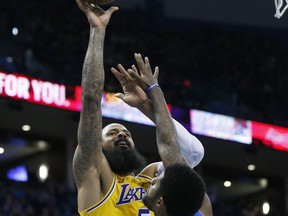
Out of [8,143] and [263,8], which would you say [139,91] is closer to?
[8,143]

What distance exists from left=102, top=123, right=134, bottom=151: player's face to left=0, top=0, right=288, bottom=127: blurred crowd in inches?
459

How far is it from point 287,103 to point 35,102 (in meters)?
7.67

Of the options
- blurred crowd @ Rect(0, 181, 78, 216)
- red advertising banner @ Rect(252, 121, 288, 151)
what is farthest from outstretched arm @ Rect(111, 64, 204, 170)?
red advertising banner @ Rect(252, 121, 288, 151)

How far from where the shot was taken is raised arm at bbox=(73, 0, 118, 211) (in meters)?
4.20

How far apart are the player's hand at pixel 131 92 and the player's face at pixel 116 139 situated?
0.35m

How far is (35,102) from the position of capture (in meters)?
17.0

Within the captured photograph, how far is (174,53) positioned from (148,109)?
60.7ft

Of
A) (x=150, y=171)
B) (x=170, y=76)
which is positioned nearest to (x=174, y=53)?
(x=170, y=76)

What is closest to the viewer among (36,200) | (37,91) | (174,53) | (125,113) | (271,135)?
(36,200)

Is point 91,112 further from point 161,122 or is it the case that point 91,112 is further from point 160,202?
point 160,202

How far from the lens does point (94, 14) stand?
169 inches

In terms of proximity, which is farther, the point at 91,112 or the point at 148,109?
the point at 148,109

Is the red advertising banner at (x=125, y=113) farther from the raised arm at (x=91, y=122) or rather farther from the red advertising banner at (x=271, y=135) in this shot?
the raised arm at (x=91, y=122)

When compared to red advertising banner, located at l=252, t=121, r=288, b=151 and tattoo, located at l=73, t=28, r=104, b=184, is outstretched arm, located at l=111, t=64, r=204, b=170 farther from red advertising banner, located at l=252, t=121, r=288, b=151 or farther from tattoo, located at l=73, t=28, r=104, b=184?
red advertising banner, located at l=252, t=121, r=288, b=151
